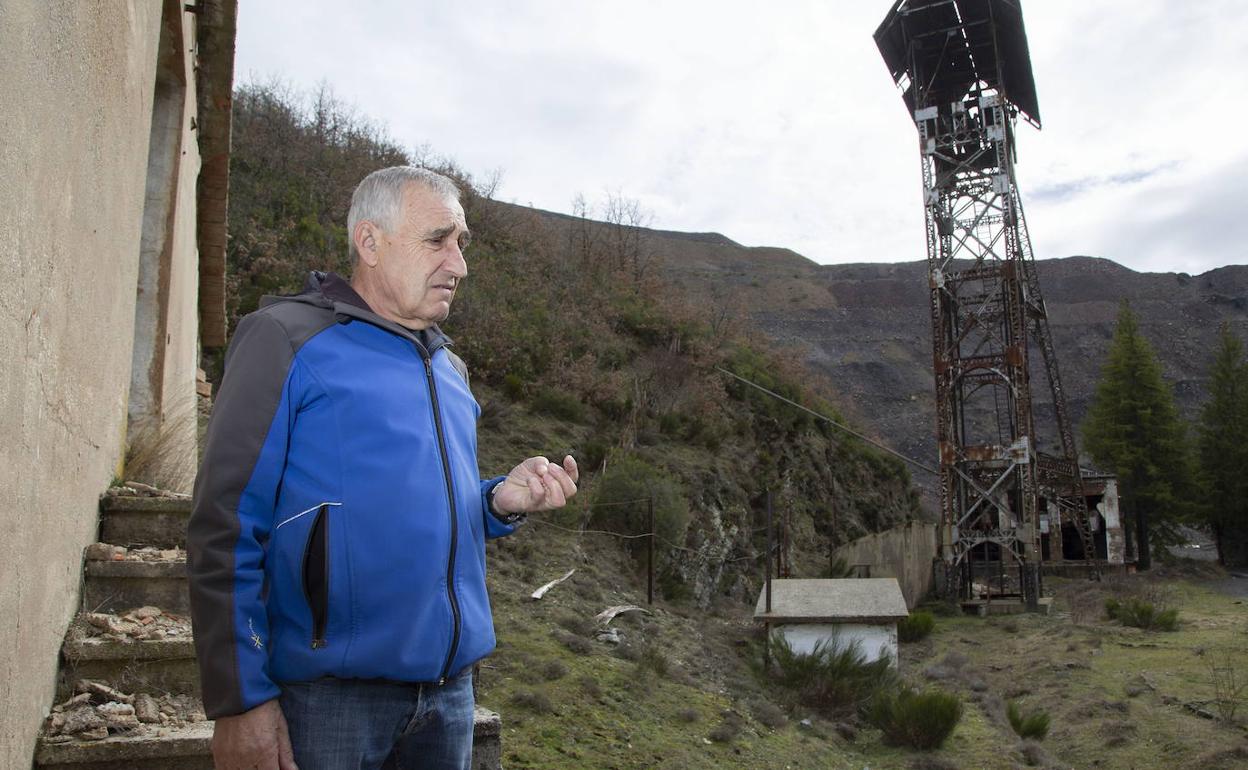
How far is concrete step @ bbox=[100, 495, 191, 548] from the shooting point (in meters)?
3.86

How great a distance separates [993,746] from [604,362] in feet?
33.2

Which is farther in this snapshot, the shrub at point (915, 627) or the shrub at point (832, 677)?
the shrub at point (915, 627)

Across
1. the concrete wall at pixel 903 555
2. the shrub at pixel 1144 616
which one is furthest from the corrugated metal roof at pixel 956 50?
the shrub at pixel 1144 616

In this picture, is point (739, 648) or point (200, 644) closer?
point (200, 644)

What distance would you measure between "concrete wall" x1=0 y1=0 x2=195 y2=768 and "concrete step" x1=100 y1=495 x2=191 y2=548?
0.15 m

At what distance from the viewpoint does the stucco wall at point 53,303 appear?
2.21 metres

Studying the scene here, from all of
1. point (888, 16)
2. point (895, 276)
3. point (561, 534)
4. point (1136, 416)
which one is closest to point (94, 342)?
point (561, 534)

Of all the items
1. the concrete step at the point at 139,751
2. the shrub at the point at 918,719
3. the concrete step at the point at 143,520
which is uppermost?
the concrete step at the point at 143,520

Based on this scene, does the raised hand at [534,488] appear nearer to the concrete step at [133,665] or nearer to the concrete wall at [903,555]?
the concrete step at [133,665]

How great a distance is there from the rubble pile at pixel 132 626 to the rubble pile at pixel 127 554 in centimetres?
20

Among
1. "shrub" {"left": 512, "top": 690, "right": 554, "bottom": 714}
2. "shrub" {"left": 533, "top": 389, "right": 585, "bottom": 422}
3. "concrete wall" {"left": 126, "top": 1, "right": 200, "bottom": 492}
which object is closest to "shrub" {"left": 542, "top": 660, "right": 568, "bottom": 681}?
"shrub" {"left": 512, "top": 690, "right": 554, "bottom": 714}

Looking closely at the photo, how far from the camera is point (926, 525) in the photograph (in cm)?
2206

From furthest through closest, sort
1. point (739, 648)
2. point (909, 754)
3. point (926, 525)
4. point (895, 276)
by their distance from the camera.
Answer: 1. point (895, 276)
2. point (926, 525)
3. point (739, 648)
4. point (909, 754)

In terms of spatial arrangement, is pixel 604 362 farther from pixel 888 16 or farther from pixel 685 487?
pixel 888 16
